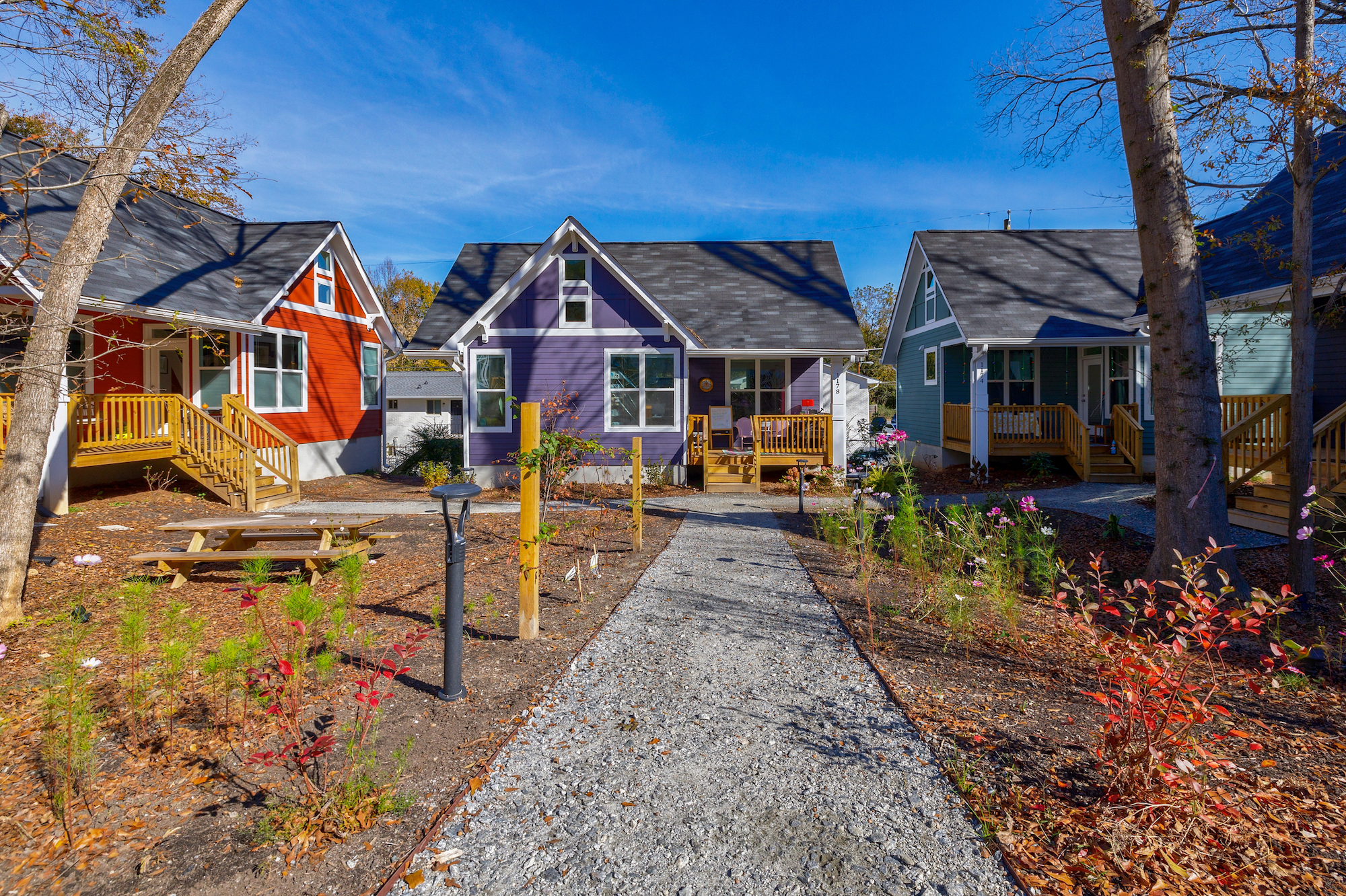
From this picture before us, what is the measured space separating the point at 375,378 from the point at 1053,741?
19.9 meters

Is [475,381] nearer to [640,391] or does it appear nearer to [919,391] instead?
[640,391]

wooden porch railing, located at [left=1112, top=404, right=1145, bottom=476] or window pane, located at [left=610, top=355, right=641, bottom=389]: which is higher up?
window pane, located at [left=610, top=355, right=641, bottom=389]

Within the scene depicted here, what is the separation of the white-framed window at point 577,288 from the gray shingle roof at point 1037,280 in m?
8.27

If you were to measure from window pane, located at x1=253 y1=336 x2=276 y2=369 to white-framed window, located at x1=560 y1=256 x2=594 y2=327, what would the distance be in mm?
6941

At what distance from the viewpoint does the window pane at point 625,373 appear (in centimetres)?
1442

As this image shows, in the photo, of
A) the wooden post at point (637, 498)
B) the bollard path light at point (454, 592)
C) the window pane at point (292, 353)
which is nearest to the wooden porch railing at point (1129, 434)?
the wooden post at point (637, 498)

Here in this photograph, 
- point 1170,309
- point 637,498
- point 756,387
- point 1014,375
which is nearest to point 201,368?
point 637,498

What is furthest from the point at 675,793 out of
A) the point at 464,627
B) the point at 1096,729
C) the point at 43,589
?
the point at 43,589

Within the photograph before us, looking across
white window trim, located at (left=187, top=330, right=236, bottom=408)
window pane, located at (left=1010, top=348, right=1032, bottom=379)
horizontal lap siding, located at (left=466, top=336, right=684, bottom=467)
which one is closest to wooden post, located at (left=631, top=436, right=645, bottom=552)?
horizontal lap siding, located at (left=466, top=336, right=684, bottom=467)

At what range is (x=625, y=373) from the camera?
1448 centimetres

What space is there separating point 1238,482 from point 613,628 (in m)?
8.34

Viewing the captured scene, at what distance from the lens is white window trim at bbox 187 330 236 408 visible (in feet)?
46.0

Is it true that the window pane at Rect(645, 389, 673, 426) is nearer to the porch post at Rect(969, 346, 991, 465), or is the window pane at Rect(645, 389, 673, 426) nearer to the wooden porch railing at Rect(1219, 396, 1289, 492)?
the porch post at Rect(969, 346, 991, 465)

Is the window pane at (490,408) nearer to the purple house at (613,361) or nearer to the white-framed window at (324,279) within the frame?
the purple house at (613,361)
